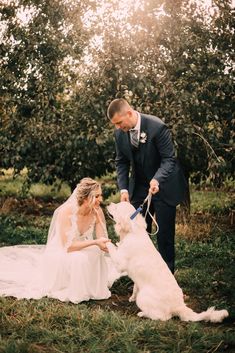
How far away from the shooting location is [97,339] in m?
4.40

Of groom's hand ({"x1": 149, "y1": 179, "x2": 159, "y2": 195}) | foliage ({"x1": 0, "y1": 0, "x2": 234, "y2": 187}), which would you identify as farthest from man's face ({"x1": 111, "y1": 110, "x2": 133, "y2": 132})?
foliage ({"x1": 0, "y1": 0, "x2": 234, "y2": 187})

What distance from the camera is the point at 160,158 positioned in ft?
19.7

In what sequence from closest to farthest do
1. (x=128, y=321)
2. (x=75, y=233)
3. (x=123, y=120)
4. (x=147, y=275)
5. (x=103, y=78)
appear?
1. (x=128, y=321)
2. (x=147, y=275)
3. (x=123, y=120)
4. (x=75, y=233)
5. (x=103, y=78)

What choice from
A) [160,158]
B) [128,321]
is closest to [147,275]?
[128,321]

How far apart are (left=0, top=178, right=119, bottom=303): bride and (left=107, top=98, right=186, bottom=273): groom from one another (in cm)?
54

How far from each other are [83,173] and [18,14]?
327cm

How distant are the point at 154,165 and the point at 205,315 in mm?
1912

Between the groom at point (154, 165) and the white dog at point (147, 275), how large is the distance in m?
0.66

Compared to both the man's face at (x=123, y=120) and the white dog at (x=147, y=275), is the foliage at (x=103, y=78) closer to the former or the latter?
the man's face at (x=123, y=120)

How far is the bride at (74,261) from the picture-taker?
5817 millimetres

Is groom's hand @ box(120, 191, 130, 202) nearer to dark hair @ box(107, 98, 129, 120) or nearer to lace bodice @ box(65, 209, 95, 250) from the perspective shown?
lace bodice @ box(65, 209, 95, 250)

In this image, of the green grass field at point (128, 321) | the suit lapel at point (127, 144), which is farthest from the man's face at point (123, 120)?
the green grass field at point (128, 321)

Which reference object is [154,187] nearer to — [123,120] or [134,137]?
[134,137]

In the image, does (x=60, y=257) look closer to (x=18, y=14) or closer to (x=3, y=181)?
(x=18, y=14)
